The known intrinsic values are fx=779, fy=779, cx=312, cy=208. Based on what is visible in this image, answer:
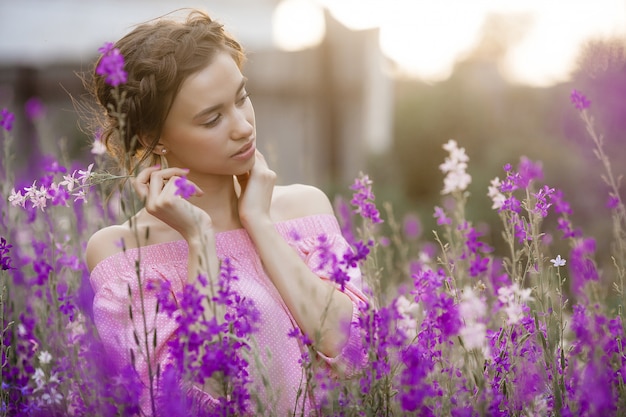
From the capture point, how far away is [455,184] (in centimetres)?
228

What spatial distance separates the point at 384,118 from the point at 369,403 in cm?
848

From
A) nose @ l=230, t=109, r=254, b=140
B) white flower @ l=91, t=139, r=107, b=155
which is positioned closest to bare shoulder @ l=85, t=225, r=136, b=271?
nose @ l=230, t=109, r=254, b=140

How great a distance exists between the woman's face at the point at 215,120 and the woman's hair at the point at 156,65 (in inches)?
1.3

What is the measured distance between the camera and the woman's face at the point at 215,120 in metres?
2.17

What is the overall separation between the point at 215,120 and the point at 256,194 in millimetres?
265

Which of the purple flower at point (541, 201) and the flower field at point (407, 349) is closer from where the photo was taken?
the flower field at point (407, 349)

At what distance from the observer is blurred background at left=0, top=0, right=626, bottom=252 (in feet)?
21.8

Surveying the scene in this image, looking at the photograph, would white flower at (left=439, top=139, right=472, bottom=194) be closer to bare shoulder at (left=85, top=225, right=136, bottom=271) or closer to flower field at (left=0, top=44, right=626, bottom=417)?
flower field at (left=0, top=44, right=626, bottom=417)

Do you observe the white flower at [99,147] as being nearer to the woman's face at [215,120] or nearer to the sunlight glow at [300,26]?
the woman's face at [215,120]

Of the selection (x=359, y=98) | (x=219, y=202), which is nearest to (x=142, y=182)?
(x=219, y=202)

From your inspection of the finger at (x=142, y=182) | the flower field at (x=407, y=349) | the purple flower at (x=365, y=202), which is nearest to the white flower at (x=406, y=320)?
the flower field at (x=407, y=349)

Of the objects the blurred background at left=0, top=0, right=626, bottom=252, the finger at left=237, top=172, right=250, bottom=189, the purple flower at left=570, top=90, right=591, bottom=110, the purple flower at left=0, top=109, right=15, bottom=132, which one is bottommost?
the finger at left=237, top=172, right=250, bottom=189

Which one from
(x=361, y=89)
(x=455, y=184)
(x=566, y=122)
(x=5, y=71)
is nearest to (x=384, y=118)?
(x=361, y=89)

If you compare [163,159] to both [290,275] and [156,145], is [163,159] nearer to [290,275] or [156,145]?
[156,145]
